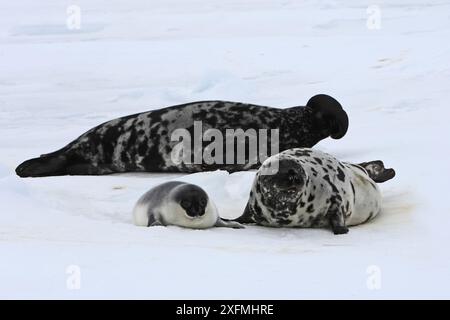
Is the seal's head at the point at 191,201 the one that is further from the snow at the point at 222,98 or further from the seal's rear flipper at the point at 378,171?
the seal's rear flipper at the point at 378,171

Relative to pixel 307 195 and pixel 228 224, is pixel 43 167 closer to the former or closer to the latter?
pixel 228 224

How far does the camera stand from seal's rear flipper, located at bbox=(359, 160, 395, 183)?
6633 mm

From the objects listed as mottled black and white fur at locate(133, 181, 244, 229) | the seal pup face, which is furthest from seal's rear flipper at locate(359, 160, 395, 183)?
mottled black and white fur at locate(133, 181, 244, 229)

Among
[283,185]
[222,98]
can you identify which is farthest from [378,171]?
[222,98]

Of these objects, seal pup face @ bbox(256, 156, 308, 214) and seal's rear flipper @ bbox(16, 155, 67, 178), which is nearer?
seal pup face @ bbox(256, 156, 308, 214)

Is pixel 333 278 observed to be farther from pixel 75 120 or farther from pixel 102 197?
pixel 75 120

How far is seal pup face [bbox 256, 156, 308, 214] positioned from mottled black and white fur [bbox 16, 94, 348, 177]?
2.00 m

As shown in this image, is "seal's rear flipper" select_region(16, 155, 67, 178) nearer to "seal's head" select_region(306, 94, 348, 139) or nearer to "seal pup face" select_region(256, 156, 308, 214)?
"seal's head" select_region(306, 94, 348, 139)

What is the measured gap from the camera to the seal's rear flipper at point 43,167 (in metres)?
7.46

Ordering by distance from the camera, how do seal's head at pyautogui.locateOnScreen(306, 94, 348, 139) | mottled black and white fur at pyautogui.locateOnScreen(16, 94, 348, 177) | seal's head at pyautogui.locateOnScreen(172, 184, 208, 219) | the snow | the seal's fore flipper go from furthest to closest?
seal's head at pyautogui.locateOnScreen(306, 94, 348, 139) < mottled black and white fur at pyautogui.locateOnScreen(16, 94, 348, 177) < the seal's fore flipper < seal's head at pyautogui.locateOnScreen(172, 184, 208, 219) < the snow

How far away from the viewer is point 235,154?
7461mm

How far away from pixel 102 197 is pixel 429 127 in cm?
272
